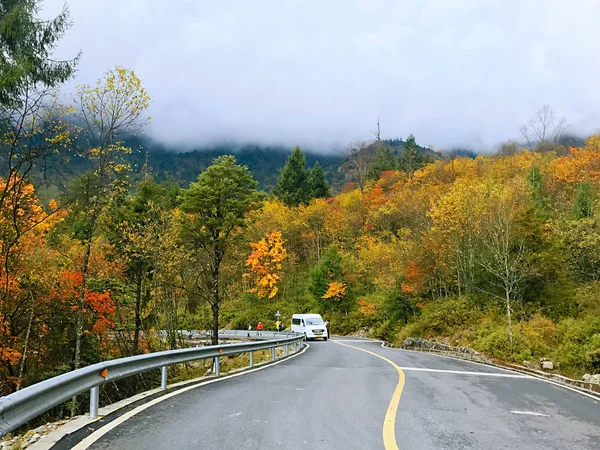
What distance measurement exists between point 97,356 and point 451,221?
72.2 ft

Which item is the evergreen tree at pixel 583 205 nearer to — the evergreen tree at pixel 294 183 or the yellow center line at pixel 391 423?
the yellow center line at pixel 391 423

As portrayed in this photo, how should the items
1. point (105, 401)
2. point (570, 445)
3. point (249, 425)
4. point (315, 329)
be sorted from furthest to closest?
1. point (315, 329)
2. point (105, 401)
3. point (249, 425)
4. point (570, 445)

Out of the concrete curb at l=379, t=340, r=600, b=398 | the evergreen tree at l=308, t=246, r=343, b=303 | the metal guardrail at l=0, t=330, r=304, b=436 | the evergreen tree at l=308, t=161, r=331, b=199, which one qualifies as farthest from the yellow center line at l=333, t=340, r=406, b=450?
the evergreen tree at l=308, t=161, r=331, b=199

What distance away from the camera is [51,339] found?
17828 mm

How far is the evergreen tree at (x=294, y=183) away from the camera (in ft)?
241

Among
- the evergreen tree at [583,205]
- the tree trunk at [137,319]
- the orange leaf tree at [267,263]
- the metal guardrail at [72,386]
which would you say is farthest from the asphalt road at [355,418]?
the orange leaf tree at [267,263]

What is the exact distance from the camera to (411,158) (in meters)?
77.8

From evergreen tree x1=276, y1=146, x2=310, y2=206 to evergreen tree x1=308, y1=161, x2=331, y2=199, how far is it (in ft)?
3.26

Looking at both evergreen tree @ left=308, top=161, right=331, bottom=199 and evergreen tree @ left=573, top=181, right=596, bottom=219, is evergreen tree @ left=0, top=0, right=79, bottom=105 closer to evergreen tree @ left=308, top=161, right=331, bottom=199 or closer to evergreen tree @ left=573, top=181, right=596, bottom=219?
evergreen tree @ left=573, top=181, right=596, bottom=219

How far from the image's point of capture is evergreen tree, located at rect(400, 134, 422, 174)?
73575 mm

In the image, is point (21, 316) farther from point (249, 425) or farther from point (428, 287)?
point (428, 287)

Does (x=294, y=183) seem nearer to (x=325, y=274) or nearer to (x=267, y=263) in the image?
(x=267, y=263)

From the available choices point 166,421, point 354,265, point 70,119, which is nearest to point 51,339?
point 70,119

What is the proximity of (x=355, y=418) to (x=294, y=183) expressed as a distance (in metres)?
71.1
